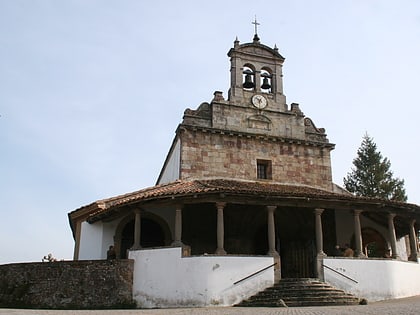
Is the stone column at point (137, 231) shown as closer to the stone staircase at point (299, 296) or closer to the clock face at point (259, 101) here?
the stone staircase at point (299, 296)

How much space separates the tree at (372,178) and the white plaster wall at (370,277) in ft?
64.1

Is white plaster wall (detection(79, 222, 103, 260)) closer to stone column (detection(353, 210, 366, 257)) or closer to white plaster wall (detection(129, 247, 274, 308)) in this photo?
white plaster wall (detection(129, 247, 274, 308))

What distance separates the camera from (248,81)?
2317 cm

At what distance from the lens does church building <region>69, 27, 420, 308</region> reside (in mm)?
15008

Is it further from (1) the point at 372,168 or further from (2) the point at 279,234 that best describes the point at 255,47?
(1) the point at 372,168

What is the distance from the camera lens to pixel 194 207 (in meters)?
17.8

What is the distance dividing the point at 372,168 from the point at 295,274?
2224 cm

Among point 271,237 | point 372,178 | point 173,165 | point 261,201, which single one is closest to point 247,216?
point 261,201

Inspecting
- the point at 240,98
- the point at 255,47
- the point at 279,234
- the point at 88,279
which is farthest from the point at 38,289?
the point at 255,47

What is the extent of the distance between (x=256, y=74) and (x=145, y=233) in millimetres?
10063

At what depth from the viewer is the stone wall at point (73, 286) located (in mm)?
14977

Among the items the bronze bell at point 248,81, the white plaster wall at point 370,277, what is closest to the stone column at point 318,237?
the white plaster wall at point 370,277

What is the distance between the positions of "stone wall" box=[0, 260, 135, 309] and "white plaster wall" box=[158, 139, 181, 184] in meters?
6.75

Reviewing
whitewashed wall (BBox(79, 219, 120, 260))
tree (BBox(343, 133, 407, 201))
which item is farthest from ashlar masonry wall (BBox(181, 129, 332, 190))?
tree (BBox(343, 133, 407, 201))
